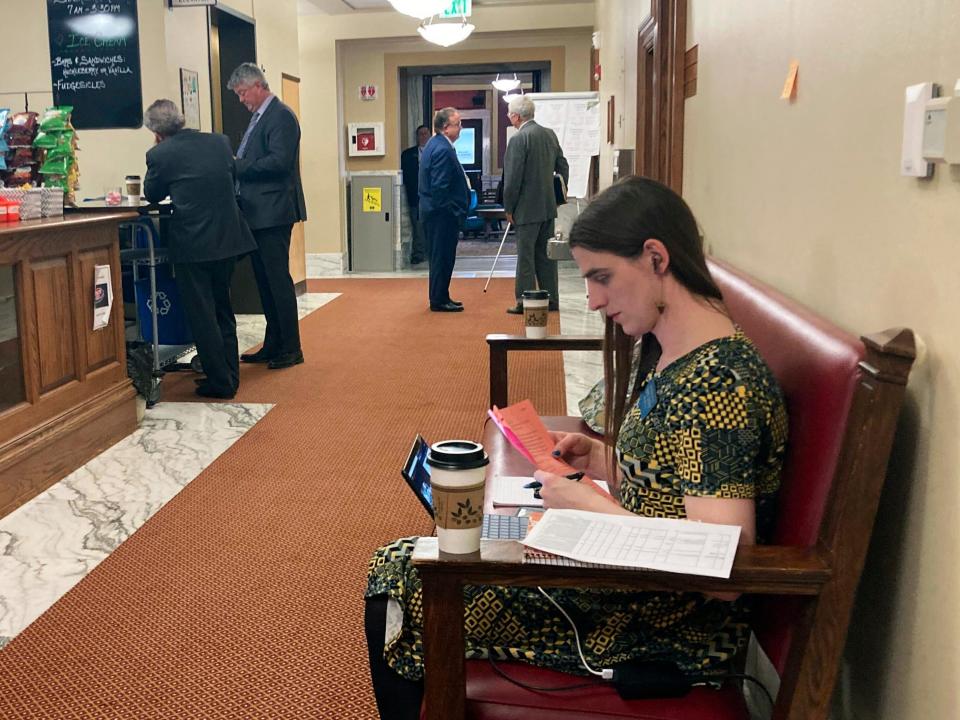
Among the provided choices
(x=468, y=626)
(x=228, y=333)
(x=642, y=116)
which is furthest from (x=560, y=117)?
(x=468, y=626)

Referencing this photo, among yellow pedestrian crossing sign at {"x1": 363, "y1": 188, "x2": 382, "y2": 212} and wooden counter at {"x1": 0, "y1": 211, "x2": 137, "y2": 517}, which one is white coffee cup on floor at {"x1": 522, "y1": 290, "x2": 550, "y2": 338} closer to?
wooden counter at {"x1": 0, "y1": 211, "x2": 137, "y2": 517}

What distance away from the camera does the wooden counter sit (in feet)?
10.5

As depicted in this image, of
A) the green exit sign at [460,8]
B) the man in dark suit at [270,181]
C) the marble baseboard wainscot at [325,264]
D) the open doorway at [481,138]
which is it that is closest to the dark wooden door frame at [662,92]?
the man in dark suit at [270,181]

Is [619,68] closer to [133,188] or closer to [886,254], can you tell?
[133,188]

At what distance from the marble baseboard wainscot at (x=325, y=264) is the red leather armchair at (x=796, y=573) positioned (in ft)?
29.6

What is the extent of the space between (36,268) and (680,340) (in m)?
2.71

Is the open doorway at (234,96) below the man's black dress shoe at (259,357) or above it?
above

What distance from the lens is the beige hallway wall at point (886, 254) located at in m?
1.16

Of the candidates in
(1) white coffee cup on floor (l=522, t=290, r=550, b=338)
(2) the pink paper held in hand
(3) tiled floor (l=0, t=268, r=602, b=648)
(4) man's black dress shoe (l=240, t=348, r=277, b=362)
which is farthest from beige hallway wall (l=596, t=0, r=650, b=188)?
(2) the pink paper held in hand

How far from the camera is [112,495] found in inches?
131

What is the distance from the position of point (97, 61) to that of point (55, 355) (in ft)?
9.62

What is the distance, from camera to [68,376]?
3.61m

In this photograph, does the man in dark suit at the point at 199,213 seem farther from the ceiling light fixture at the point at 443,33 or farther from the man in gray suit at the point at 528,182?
the ceiling light fixture at the point at 443,33

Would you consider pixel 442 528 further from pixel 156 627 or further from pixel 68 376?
Answer: pixel 68 376
